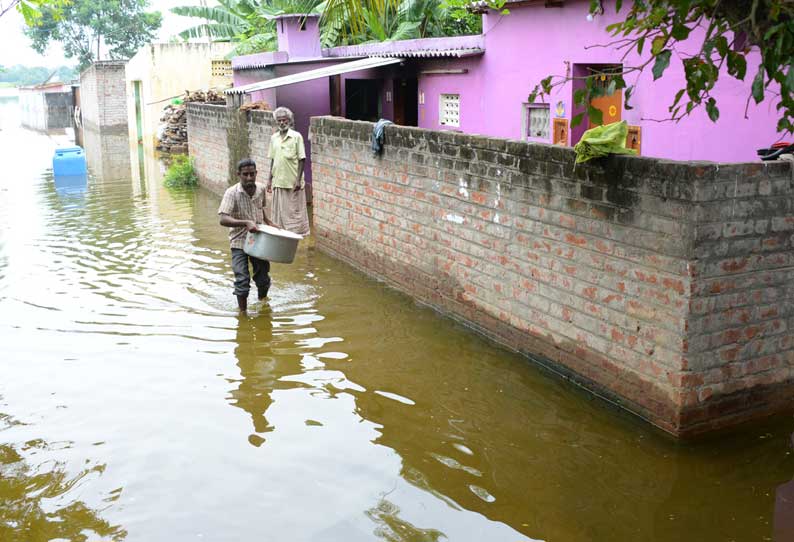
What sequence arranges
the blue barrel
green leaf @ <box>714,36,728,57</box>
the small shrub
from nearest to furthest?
green leaf @ <box>714,36,728,57</box> < the small shrub < the blue barrel

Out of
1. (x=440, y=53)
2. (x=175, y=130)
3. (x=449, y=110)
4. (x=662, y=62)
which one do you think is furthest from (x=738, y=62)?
(x=175, y=130)

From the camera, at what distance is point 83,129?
155 ft

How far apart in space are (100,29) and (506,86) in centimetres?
4601

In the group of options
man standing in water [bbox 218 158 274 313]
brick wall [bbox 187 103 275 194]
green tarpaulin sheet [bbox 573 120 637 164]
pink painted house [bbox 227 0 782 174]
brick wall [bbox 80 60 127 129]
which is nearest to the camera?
green tarpaulin sheet [bbox 573 120 637 164]

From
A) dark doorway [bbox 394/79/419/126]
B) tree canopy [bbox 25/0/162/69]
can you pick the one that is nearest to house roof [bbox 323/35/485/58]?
dark doorway [bbox 394/79/419/126]

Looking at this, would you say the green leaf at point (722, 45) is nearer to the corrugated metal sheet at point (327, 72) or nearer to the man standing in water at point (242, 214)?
the man standing in water at point (242, 214)

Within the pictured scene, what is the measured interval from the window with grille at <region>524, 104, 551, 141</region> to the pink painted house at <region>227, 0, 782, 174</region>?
16 millimetres

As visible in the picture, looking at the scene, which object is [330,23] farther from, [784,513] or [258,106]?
[784,513]

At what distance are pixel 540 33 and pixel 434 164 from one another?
15.8 ft

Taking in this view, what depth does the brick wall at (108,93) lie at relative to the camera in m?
40.7

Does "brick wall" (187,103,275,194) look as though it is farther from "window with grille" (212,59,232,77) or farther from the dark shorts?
"window with grille" (212,59,232,77)

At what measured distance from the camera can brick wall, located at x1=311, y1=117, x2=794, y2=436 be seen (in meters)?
5.78

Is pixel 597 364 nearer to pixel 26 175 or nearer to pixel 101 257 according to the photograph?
pixel 101 257

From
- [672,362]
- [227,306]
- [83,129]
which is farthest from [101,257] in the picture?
[83,129]
